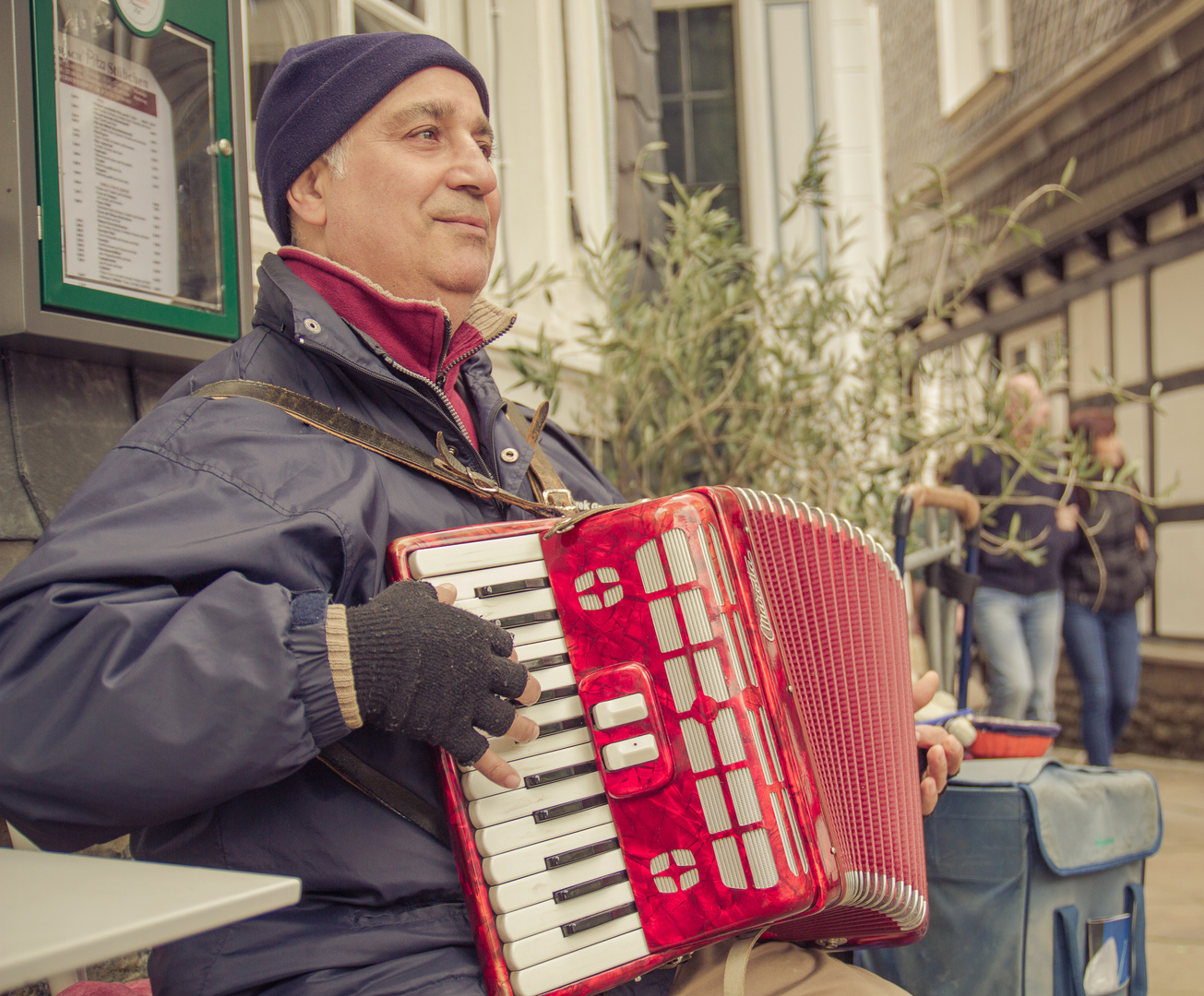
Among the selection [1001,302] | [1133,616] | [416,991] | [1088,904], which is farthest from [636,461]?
[1001,302]

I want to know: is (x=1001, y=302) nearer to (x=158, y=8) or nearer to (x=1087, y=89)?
(x=1087, y=89)

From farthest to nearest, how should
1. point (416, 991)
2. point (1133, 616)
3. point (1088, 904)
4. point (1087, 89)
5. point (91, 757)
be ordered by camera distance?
1. point (1087, 89)
2. point (1133, 616)
3. point (1088, 904)
4. point (416, 991)
5. point (91, 757)

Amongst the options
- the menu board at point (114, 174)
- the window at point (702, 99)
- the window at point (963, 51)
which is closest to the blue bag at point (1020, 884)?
the menu board at point (114, 174)

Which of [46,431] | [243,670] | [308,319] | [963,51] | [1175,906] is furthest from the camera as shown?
[963,51]

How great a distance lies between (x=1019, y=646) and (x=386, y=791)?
12.8ft

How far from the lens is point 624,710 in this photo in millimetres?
1225

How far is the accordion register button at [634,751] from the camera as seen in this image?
1213 mm

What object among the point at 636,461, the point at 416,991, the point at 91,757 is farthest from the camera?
the point at 636,461

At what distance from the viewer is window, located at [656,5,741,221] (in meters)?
5.80

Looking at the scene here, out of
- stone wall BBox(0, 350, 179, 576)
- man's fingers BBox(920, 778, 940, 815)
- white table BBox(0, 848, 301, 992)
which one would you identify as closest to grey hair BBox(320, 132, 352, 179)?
stone wall BBox(0, 350, 179, 576)

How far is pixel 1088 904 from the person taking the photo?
1.93 metres

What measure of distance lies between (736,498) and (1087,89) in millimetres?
7157

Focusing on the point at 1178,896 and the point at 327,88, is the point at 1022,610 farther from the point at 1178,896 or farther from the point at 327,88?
the point at 327,88

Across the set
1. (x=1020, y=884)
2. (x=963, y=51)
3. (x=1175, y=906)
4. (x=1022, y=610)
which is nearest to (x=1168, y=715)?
(x=1022, y=610)
